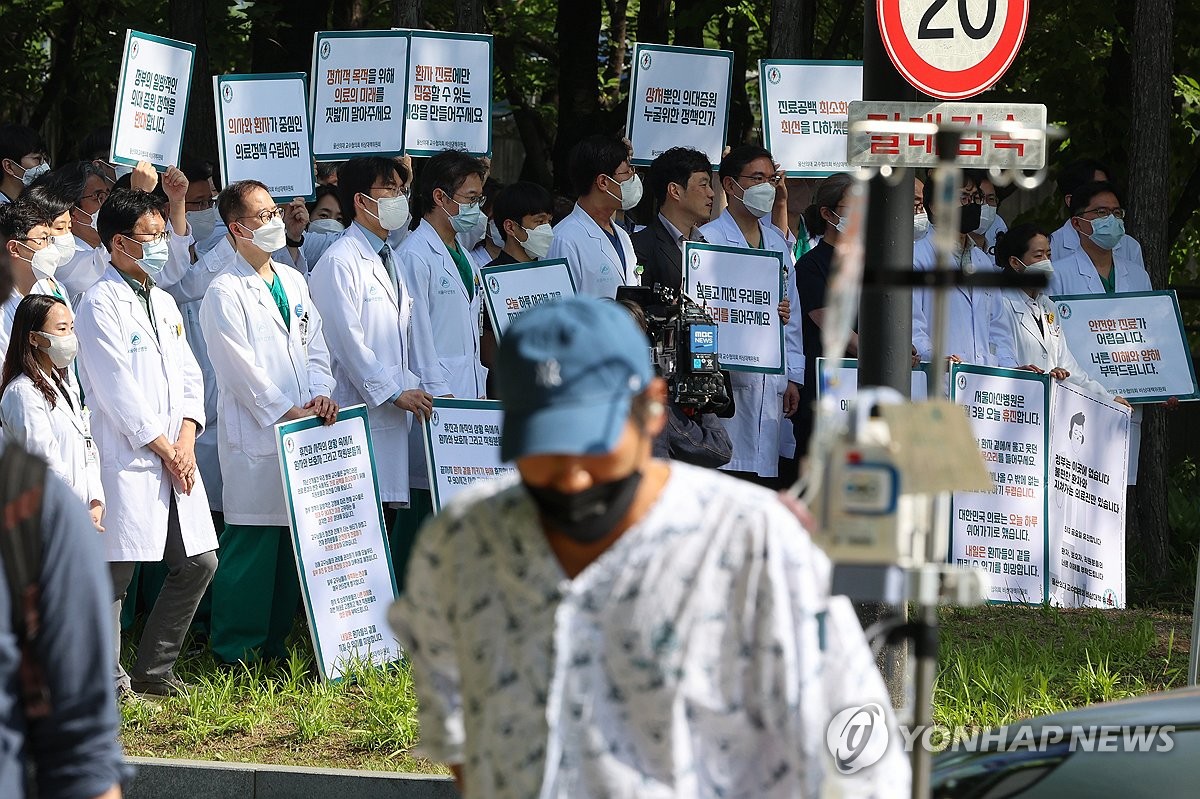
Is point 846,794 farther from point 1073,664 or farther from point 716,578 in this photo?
point 1073,664

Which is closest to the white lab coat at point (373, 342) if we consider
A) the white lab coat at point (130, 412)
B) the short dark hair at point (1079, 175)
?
the white lab coat at point (130, 412)

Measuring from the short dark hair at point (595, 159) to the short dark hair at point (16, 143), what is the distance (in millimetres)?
3245

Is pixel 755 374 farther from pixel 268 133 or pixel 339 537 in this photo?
pixel 268 133

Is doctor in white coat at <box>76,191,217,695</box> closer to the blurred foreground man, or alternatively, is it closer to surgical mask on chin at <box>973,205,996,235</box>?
the blurred foreground man

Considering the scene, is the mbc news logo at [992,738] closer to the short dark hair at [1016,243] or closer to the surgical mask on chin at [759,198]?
the surgical mask on chin at [759,198]

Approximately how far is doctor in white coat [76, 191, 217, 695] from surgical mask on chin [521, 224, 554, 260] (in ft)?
7.85

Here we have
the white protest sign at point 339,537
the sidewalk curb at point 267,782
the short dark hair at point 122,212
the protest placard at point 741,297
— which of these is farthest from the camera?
the protest placard at point 741,297

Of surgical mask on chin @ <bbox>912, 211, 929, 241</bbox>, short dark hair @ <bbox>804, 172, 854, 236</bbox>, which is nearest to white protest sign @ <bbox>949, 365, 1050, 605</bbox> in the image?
surgical mask on chin @ <bbox>912, 211, 929, 241</bbox>

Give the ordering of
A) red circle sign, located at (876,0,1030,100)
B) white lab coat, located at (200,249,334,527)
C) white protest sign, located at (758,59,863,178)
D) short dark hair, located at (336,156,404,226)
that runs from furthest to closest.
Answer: white protest sign, located at (758,59,863,178)
short dark hair, located at (336,156,404,226)
white lab coat, located at (200,249,334,527)
red circle sign, located at (876,0,1030,100)

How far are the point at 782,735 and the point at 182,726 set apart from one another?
4.94 meters

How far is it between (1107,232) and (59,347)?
652cm

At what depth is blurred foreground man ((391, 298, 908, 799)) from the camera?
8.34 feet

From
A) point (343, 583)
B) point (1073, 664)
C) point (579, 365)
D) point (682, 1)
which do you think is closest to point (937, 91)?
point (1073, 664)

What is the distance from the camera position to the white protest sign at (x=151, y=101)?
8844mm
